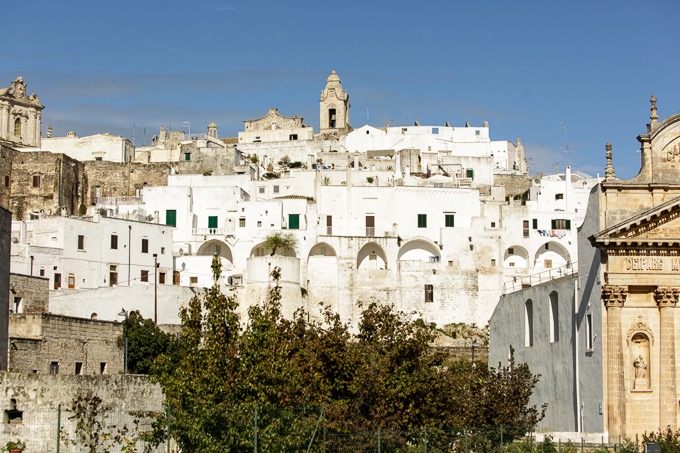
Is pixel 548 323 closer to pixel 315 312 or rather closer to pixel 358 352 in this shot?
pixel 358 352

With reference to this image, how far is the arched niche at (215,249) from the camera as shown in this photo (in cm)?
8219

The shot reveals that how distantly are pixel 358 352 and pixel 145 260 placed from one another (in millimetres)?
40170

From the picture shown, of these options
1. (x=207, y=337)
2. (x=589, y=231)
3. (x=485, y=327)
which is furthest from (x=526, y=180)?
(x=207, y=337)

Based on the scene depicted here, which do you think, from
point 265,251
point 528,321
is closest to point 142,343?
point 265,251

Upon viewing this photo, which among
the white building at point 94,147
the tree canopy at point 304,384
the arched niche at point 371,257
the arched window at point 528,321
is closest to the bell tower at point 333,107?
the white building at point 94,147

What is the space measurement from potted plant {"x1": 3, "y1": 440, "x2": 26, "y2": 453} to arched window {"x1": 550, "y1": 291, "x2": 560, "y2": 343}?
21.4m

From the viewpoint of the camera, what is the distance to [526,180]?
325 ft

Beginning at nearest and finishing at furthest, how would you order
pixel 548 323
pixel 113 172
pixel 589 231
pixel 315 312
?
pixel 589 231 → pixel 548 323 → pixel 315 312 → pixel 113 172

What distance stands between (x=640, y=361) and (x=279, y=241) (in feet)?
133

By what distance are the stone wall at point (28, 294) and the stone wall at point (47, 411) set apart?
82.5 ft

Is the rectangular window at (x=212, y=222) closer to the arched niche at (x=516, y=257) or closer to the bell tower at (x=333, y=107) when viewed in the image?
the arched niche at (x=516, y=257)

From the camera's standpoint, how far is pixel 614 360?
133 ft

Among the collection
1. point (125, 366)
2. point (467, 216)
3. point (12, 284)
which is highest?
point (467, 216)

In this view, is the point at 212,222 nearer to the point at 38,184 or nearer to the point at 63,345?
the point at 38,184
